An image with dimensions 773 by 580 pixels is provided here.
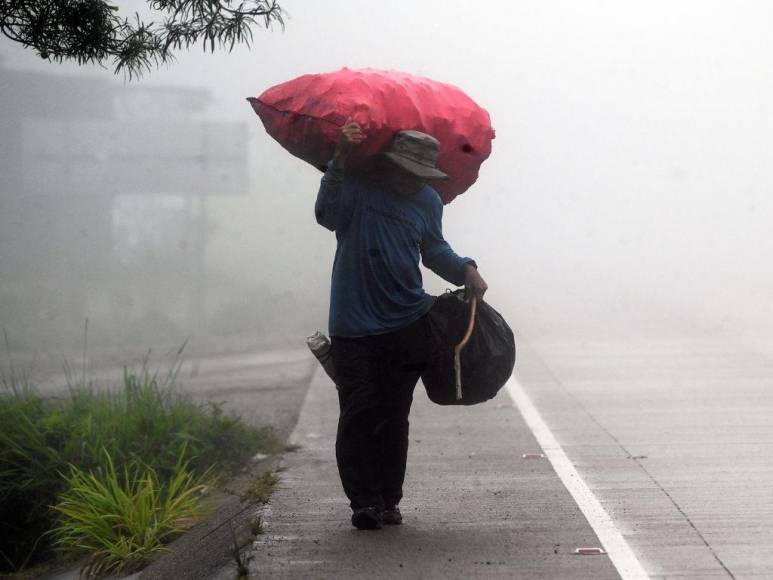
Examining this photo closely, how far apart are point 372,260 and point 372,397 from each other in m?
0.60

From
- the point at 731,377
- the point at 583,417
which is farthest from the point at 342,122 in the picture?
the point at 731,377

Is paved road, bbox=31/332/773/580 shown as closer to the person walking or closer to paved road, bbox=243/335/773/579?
paved road, bbox=243/335/773/579

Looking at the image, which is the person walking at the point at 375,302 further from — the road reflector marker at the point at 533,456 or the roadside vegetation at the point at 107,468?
the road reflector marker at the point at 533,456

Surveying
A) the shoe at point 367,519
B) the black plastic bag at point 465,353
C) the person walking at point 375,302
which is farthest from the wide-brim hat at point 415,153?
the shoe at point 367,519

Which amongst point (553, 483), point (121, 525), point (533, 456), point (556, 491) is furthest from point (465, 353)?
point (533, 456)

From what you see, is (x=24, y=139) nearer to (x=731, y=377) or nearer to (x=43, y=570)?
(x=731, y=377)

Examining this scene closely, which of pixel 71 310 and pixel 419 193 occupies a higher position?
pixel 419 193

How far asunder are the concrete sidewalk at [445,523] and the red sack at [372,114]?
5.44 feet

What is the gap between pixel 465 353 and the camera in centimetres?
579

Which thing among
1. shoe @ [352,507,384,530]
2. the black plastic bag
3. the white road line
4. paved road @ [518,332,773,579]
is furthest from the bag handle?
paved road @ [518,332,773,579]

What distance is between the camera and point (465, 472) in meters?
7.63

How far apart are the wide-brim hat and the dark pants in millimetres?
684

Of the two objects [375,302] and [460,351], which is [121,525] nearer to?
[375,302]

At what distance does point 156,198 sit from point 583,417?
23271 mm
